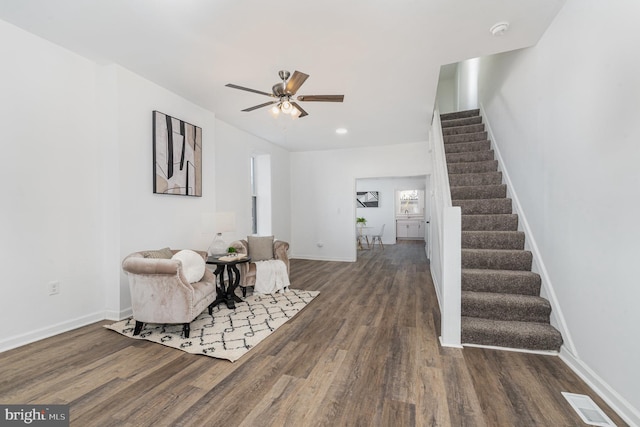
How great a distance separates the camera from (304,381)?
1959mm

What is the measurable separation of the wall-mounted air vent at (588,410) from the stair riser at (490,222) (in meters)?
1.98

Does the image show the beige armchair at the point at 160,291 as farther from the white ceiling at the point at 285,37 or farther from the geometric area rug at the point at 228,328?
the white ceiling at the point at 285,37

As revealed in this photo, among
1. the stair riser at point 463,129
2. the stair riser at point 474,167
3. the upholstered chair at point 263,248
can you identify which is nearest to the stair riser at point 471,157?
the stair riser at point 474,167

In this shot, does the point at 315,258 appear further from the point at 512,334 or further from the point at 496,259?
the point at 512,334

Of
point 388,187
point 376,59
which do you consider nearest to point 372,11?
point 376,59

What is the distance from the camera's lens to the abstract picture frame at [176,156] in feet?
11.2

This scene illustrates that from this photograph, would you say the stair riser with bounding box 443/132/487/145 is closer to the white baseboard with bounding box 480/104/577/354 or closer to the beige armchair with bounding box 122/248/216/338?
the white baseboard with bounding box 480/104/577/354

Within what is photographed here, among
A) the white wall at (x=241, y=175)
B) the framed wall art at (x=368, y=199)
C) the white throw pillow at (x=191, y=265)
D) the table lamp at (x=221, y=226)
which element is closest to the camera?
the white throw pillow at (x=191, y=265)

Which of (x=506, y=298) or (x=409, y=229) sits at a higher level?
(x=409, y=229)

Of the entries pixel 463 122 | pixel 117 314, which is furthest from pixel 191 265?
pixel 463 122

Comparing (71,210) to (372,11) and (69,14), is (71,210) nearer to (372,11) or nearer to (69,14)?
(69,14)

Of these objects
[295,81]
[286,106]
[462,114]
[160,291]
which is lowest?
[160,291]

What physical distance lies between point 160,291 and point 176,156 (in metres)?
1.94

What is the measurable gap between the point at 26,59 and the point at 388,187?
9.69 metres
